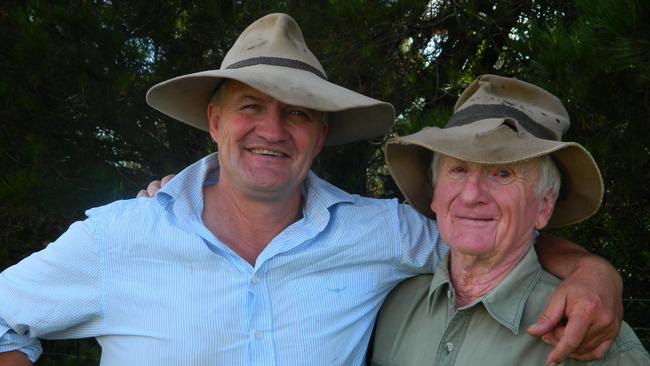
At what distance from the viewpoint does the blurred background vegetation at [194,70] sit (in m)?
3.14

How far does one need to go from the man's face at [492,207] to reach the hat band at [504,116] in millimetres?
126

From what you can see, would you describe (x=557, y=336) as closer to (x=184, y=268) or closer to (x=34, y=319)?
(x=184, y=268)

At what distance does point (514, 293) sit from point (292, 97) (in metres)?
0.93

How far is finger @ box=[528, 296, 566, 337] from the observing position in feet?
6.39

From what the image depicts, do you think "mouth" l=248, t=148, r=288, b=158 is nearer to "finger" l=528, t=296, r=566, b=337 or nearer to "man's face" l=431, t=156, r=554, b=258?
"man's face" l=431, t=156, r=554, b=258

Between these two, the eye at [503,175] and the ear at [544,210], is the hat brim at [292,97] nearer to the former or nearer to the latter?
the eye at [503,175]

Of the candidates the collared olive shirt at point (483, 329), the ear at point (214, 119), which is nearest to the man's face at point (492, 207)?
the collared olive shirt at point (483, 329)

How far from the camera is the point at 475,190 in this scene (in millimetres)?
2166

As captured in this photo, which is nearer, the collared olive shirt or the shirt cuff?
the collared olive shirt

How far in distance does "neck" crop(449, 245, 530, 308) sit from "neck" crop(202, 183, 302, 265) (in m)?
0.66

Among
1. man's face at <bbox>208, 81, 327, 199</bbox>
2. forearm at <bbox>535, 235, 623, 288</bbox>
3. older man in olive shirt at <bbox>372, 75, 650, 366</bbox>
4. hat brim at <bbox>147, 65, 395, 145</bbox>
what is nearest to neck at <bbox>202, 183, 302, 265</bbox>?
man's face at <bbox>208, 81, 327, 199</bbox>

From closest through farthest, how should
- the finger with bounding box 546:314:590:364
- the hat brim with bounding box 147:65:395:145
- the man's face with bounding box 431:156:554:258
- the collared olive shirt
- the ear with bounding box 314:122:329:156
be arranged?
the finger with bounding box 546:314:590:364 < the collared olive shirt < the man's face with bounding box 431:156:554:258 < the hat brim with bounding box 147:65:395:145 < the ear with bounding box 314:122:329:156

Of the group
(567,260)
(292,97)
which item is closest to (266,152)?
(292,97)

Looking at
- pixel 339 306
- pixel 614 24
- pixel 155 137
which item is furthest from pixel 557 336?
pixel 155 137
